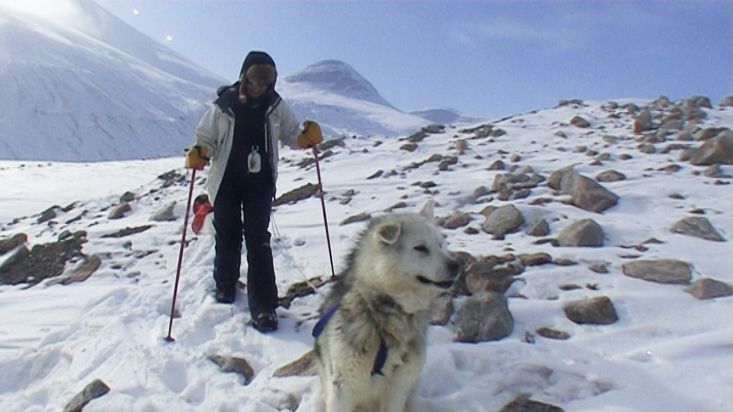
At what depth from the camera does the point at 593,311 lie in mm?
5184

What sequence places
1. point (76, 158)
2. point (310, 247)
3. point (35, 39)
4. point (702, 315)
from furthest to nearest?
point (35, 39), point (76, 158), point (310, 247), point (702, 315)

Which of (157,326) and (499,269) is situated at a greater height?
(499,269)

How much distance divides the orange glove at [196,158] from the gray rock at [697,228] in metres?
6.20

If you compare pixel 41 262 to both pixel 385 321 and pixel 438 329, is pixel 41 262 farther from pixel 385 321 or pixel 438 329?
pixel 385 321

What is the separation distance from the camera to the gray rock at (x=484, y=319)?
16.7 ft

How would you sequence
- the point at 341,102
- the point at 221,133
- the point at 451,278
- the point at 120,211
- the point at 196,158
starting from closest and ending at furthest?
1. the point at 451,278
2. the point at 196,158
3. the point at 221,133
4. the point at 120,211
5. the point at 341,102

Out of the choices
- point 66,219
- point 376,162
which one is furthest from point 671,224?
point 66,219

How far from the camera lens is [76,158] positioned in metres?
91.9

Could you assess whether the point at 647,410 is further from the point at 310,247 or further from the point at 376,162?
the point at 376,162

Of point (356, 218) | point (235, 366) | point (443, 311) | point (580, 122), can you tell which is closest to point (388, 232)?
point (443, 311)

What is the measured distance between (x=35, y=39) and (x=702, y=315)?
161 meters

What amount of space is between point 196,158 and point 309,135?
1.38 m

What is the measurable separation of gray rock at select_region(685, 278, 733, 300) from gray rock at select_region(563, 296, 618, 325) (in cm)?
91

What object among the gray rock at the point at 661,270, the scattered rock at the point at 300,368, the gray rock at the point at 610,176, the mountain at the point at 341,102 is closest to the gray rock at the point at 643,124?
the gray rock at the point at 610,176
